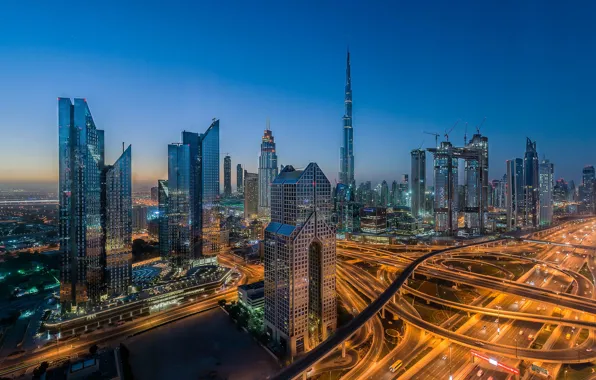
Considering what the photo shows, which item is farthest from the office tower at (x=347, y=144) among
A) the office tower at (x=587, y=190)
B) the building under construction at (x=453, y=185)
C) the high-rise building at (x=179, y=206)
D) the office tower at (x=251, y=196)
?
the office tower at (x=587, y=190)

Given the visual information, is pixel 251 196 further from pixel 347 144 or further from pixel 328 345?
→ pixel 328 345

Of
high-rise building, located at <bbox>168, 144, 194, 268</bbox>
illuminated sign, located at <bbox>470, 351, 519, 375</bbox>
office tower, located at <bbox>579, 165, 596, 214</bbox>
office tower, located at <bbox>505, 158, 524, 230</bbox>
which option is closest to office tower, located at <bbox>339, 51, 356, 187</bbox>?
office tower, located at <bbox>505, 158, 524, 230</bbox>

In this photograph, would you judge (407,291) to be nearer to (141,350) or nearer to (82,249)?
(141,350)

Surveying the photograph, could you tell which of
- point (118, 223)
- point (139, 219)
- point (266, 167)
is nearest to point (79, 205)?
point (118, 223)

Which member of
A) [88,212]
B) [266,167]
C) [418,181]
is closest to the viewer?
[88,212]

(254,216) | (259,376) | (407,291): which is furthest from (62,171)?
(254,216)

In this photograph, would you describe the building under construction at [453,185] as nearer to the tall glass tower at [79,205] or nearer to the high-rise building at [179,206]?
the high-rise building at [179,206]
